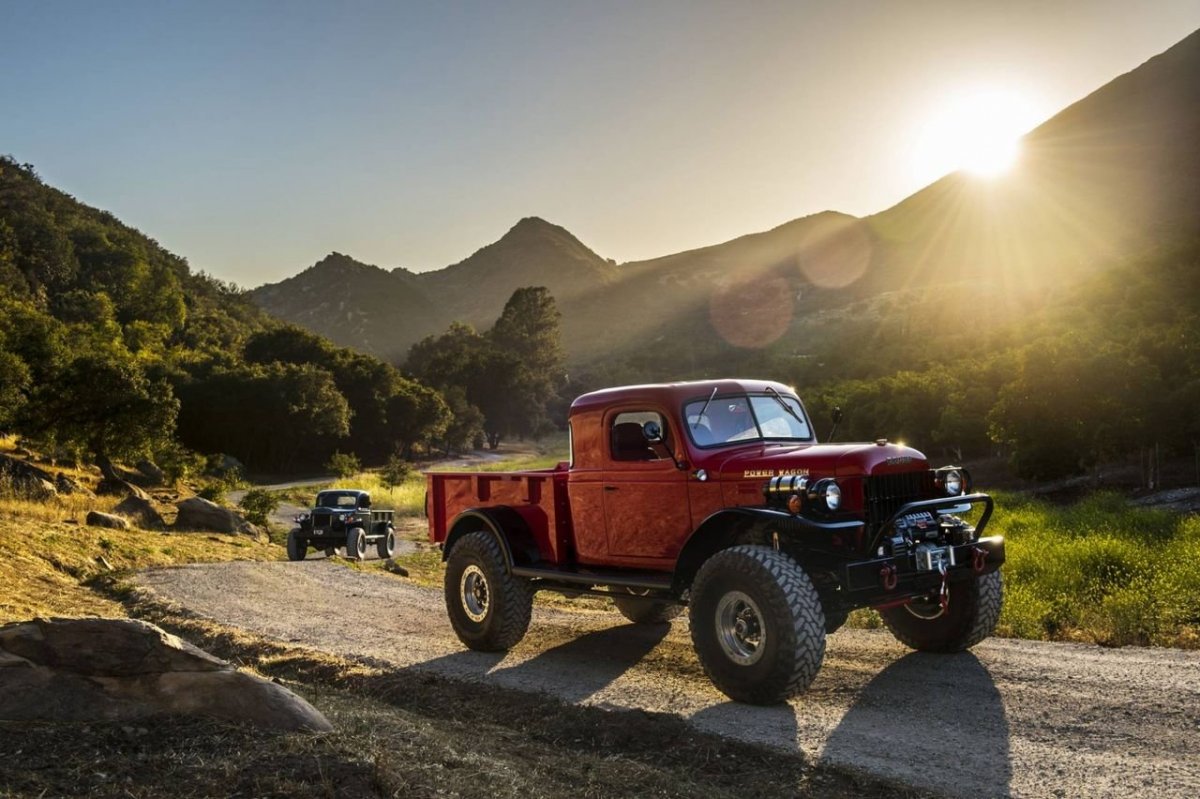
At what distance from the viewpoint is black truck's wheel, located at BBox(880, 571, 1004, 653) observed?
821cm

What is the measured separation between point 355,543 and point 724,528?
15.5 m

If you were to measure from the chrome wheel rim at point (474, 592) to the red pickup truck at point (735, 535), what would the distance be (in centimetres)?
2

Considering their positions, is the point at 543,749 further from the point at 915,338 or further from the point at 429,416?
the point at 915,338

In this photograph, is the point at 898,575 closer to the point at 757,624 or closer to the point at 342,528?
the point at 757,624

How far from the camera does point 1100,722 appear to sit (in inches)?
246

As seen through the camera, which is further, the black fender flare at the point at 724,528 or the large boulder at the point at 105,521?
the large boulder at the point at 105,521

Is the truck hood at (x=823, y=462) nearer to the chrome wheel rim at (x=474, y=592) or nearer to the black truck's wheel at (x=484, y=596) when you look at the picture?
the black truck's wheel at (x=484, y=596)

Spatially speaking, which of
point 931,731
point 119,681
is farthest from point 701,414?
point 119,681

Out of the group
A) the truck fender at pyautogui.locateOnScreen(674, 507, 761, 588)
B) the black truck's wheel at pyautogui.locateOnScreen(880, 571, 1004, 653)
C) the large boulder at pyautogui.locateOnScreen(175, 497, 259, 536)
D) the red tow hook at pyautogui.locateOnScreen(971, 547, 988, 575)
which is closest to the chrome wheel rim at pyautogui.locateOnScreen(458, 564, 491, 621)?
the truck fender at pyautogui.locateOnScreen(674, 507, 761, 588)

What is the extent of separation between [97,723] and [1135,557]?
43.9 ft

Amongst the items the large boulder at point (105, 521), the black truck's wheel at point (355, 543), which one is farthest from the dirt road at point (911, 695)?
the large boulder at point (105, 521)

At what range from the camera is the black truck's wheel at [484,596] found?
30.7 ft

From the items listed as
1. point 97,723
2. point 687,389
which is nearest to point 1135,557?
point 687,389

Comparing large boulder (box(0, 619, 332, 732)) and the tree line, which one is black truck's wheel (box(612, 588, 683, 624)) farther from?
the tree line
